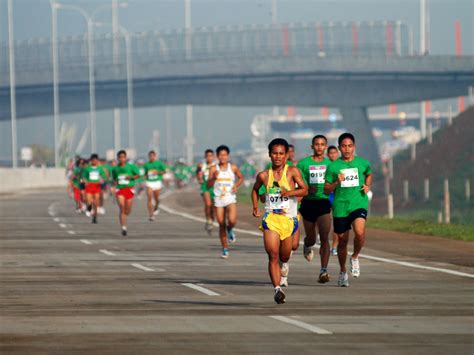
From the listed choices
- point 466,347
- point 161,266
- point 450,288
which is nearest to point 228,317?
point 466,347

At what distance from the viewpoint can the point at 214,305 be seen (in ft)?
53.3

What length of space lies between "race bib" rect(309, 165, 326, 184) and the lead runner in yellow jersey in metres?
3.45

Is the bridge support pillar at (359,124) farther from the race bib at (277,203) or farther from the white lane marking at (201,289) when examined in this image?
the race bib at (277,203)

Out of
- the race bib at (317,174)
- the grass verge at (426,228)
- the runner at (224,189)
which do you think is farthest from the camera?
the grass verge at (426,228)

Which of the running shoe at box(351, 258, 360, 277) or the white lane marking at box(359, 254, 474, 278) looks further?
the white lane marking at box(359, 254, 474, 278)

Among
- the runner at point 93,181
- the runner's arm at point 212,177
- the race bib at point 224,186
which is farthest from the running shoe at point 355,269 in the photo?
the runner at point 93,181

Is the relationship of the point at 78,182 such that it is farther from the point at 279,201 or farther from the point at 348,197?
the point at 279,201

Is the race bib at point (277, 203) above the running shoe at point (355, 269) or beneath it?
above

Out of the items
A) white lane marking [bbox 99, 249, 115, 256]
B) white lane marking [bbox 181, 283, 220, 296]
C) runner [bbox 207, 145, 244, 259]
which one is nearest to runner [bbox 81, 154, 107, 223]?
white lane marking [bbox 99, 249, 115, 256]

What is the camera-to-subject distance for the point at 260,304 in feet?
53.5

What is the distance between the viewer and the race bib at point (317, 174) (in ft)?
67.1

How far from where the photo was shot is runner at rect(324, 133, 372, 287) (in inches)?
745

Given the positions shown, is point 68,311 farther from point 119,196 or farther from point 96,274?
point 119,196

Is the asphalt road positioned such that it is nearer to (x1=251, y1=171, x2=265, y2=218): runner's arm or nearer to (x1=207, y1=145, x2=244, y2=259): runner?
(x1=207, y1=145, x2=244, y2=259): runner
